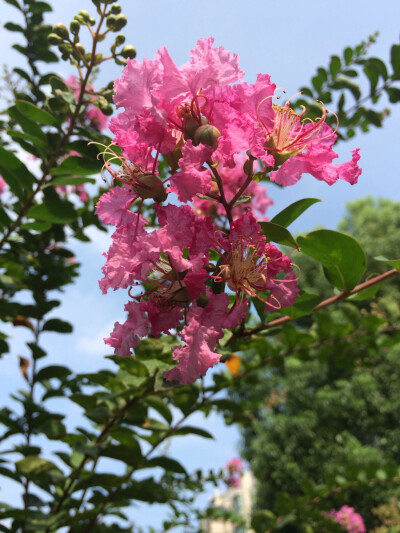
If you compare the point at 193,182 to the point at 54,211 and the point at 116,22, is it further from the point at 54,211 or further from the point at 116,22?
the point at 54,211

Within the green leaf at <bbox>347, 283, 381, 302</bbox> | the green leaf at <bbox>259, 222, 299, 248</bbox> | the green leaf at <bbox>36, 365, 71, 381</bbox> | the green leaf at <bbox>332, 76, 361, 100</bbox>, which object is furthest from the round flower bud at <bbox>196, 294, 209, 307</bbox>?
the green leaf at <bbox>332, 76, 361, 100</bbox>

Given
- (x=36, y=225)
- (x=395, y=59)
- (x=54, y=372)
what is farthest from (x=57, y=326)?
(x=395, y=59)

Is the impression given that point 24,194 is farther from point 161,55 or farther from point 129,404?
point 161,55

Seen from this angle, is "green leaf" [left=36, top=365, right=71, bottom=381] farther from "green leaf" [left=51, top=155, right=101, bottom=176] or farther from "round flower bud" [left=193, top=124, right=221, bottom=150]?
"round flower bud" [left=193, top=124, right=221, bottom=150]

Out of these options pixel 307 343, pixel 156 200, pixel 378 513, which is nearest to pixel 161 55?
pixel 156 200

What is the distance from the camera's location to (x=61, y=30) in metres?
1.16

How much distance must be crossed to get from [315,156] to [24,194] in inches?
37.3

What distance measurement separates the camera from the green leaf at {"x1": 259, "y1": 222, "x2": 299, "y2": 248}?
0.76 metres

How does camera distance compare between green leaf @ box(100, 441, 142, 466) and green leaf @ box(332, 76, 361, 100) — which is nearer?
green leaf @ box(100, 441, 142, 466)

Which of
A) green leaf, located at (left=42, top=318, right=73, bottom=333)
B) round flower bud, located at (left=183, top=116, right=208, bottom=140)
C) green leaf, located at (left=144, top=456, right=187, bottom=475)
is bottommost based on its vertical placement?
green leaf, located at (left=144, top=456, right=187, bottom=475)

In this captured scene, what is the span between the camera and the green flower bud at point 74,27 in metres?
1.14

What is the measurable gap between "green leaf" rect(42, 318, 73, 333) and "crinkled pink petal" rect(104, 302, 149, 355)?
1.05 m

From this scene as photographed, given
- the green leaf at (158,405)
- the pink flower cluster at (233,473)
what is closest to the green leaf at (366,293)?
the green leaf at (158,405)

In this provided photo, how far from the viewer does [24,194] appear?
1.43 m
